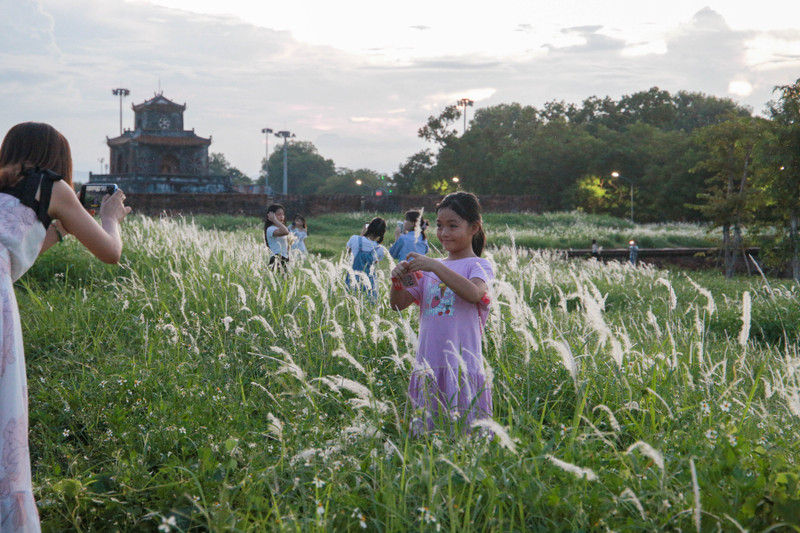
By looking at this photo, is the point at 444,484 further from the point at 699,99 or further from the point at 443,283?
the point at 699,99

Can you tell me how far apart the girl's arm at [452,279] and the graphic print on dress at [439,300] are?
15 centimetres

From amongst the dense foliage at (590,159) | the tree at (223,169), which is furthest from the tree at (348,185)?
the dense foliage at (590,159)

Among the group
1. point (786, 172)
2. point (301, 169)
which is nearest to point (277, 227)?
point (786, 172)

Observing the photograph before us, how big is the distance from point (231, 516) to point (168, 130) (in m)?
60.5

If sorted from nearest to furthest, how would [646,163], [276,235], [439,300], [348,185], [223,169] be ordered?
[439,300], [276,235], [646,163], [348,185], [223,169]

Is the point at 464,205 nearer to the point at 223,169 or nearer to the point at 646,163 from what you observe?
the point at 646,163

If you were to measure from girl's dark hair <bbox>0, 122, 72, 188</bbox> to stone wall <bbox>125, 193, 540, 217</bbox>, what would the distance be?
3028cm

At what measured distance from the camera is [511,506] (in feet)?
7.88

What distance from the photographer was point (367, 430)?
2.88 meters

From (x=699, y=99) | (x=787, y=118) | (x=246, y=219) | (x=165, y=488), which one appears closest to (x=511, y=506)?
(x=165, y=488)

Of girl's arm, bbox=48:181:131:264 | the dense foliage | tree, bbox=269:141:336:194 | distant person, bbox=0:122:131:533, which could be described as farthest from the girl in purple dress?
tree, bbox=269:141:336:194

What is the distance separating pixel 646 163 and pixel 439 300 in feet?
165

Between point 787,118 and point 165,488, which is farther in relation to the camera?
Result: point 787,118

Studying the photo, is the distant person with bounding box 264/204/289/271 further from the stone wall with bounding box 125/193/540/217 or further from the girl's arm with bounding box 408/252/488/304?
the stone wall with bounding box 125/193/540/217
